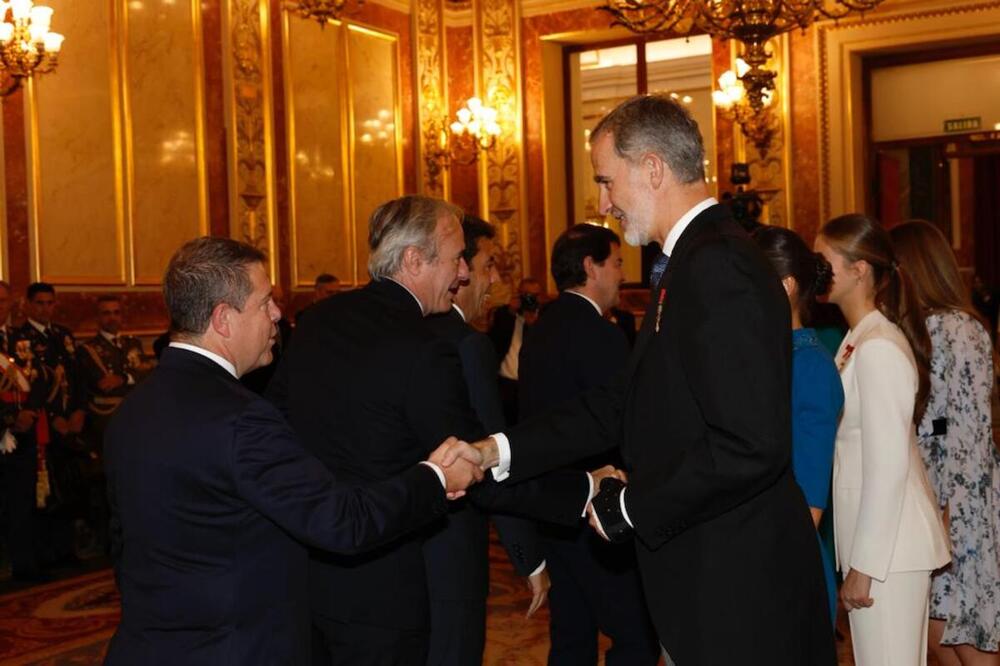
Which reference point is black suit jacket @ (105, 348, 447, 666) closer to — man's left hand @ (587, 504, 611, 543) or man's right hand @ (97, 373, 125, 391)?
man's left hand @ (587, 504, 611, 543)

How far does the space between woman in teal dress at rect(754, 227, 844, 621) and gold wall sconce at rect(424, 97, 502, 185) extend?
879 centimetres

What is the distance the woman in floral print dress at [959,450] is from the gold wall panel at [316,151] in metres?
7.50

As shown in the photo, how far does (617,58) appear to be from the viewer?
12.4 m

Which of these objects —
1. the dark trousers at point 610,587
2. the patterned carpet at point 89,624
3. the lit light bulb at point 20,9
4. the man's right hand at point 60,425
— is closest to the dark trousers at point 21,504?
the man's right hand at point 60,425

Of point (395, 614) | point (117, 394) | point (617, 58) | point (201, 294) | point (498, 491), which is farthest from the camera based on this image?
point (617, 58)

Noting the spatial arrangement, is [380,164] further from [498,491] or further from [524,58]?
[498,491]

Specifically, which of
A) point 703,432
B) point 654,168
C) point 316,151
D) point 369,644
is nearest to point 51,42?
point 316,151

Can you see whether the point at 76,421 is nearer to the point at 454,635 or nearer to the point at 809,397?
the point at 454,635

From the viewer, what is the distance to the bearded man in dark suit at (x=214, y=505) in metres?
2.21

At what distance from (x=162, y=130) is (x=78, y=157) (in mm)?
845

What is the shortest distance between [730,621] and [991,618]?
192 cm

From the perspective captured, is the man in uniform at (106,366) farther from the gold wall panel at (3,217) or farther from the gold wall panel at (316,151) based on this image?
the gold wall panel at (316,151)

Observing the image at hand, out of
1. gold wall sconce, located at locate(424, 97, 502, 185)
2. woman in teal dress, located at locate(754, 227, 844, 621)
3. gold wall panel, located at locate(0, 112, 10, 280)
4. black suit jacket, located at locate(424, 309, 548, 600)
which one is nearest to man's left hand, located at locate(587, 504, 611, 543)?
black suit jacket, located at locate(424, 309, 548, 600)

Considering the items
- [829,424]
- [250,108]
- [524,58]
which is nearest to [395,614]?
[829,424]
